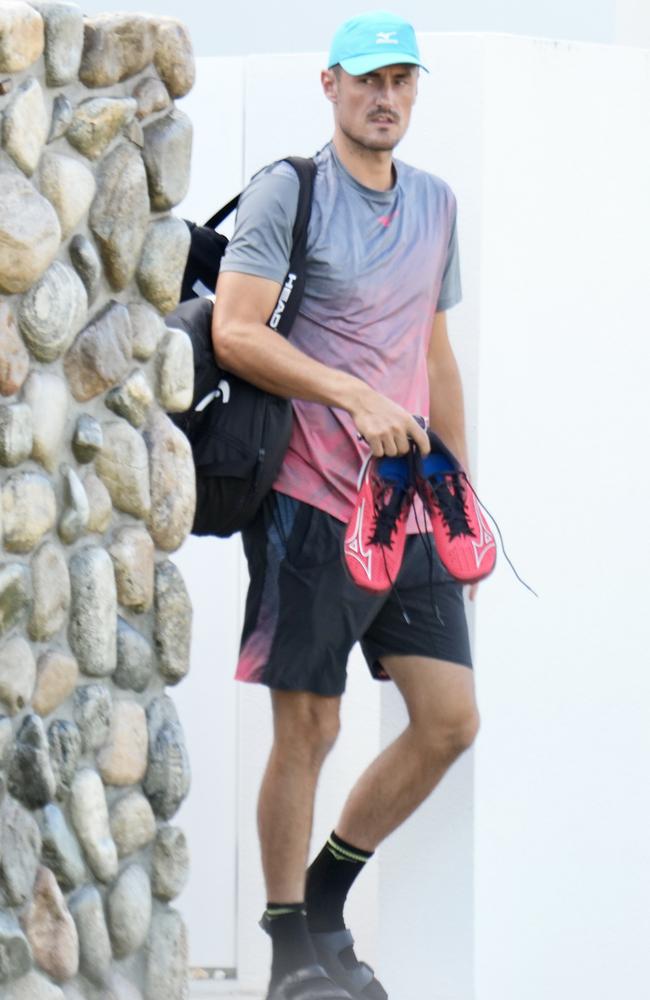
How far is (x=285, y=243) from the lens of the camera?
3832 millimetres

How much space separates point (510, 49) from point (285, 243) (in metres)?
0.99

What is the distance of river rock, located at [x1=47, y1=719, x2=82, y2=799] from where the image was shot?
9.95 feet

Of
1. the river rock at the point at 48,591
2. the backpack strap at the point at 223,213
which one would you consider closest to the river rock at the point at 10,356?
the river rock at the point at 48,591

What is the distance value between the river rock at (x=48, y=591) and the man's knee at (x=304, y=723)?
2.99ft

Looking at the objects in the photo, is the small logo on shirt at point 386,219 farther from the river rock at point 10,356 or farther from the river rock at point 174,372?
the river rock at point 10,356

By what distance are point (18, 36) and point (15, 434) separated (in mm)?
580

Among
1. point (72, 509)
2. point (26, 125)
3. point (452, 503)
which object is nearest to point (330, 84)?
point (452, 503)

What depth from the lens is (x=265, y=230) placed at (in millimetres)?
3799

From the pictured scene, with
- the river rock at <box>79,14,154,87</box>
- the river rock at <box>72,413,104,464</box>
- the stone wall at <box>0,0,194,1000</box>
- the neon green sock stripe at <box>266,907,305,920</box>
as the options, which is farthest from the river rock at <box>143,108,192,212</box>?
the neon green sock stripe at <box>266,907,305,920</box>

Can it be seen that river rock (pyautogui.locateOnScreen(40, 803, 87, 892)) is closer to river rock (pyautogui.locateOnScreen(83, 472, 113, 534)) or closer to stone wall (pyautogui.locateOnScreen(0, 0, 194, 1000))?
stone wall (pyautogui.locateOnScreen(0, 0, 194, 1000))

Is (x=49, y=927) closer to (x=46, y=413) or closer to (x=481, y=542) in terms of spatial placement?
(x=46, y=413)

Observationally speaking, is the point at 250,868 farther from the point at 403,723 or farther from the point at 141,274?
the point at 141,274

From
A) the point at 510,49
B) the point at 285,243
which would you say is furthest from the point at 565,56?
the point at 285,243


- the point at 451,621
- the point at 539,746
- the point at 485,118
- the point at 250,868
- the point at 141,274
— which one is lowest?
the point at 250,868
